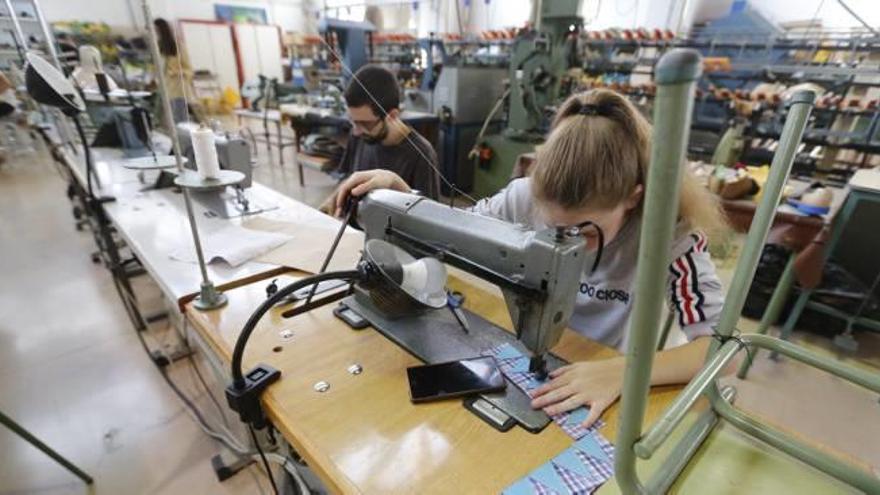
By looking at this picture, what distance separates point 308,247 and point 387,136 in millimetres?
789

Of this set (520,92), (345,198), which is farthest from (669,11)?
(345,198)

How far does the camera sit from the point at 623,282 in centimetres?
98

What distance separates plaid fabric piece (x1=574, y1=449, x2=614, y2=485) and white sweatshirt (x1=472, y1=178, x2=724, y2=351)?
24 centimetres

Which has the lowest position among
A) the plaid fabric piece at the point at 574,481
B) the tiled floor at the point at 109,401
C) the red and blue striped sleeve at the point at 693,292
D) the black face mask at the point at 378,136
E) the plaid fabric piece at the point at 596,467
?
the tiled floor at the point at 109,401

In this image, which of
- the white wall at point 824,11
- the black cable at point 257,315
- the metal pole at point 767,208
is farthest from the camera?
the white wall at point 824,11

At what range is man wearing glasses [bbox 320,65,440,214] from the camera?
5.72ft

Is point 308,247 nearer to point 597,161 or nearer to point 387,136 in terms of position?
point 387,136

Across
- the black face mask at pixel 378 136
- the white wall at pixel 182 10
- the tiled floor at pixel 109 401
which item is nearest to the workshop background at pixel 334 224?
the tiled floor at pixel 109 401

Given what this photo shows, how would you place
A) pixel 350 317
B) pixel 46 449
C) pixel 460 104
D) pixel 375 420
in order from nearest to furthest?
pixel 375 420, pixel 350 317, pixel 46 449, pixel 460 104

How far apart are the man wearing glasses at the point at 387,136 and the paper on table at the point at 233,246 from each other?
1.82ft

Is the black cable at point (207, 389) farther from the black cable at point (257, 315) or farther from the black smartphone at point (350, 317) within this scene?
the black cable at point (257, 315)

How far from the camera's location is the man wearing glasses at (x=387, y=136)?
1.74 metres

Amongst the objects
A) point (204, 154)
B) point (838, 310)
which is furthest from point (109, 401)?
point (838, 310)

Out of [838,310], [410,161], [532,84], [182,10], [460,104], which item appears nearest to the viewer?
[410,161]
